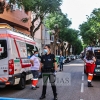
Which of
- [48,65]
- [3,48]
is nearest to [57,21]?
[3,48]

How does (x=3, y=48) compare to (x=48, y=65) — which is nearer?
(x=48, y=65)

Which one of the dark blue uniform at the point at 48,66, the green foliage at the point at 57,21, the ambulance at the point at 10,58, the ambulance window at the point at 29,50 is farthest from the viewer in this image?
the green foliage at the point at 57,21

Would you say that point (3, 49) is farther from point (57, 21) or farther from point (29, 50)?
point (57, 21)

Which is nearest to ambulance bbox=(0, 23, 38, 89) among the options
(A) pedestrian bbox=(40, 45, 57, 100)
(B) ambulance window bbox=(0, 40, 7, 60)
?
(B) ambulance window bbox=(0, 40, 7, 60)

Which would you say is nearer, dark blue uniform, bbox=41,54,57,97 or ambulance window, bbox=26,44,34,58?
dark blue uniform, bbox=41,54,57,97

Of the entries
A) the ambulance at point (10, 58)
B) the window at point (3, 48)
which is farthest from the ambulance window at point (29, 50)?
the window at point (3, 48)

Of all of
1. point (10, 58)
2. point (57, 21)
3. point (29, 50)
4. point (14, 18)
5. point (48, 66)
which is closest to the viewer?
point (48, 66)

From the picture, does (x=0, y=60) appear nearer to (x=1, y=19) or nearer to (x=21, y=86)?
(x=21, y=86)

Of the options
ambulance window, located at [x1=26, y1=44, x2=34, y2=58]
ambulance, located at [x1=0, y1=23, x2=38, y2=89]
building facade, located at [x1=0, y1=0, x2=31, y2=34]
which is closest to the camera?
ambulance, located at [x1=0, y1=23, x2=38, y2=89]

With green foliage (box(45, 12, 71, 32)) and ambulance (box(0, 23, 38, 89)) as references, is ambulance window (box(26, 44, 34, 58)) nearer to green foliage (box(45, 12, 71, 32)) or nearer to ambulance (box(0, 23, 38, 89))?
ambulance (box(0, 23, 38, 89))

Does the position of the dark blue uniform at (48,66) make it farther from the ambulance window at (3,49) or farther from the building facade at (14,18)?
the building facade at (14,18)

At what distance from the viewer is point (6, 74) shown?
9.40 meters

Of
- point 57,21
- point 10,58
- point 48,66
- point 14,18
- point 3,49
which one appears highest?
point 57,21

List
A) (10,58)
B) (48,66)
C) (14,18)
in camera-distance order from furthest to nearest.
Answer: (14,18), (10,58), (48,66)
